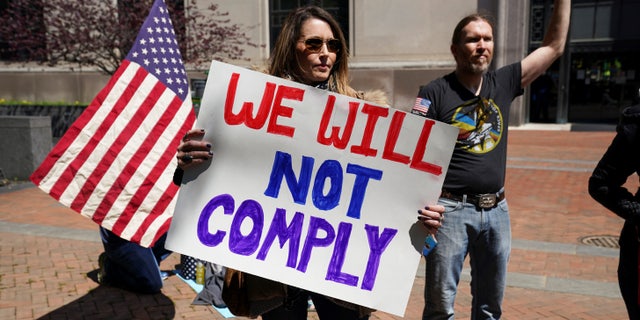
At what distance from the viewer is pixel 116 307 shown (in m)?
4.12

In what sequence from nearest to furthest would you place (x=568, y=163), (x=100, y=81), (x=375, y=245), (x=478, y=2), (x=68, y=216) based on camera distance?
(x=375, y=245)
(x=68, y=216)
(x=568, y=163)
(x=478, y=2)
(x=100, y=81)

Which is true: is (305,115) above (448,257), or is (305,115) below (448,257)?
above

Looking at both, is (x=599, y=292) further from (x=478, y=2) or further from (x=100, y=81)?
(x=100, y=81)

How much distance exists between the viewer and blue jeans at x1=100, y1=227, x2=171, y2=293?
4281mm

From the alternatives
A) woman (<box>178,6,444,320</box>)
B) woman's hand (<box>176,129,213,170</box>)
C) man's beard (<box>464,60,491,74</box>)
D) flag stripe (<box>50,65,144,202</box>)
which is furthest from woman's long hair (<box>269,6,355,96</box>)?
flag stripe (<box>50,65,144,202</box>)

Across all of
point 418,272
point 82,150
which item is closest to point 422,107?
point 82,150

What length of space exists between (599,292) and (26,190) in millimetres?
8184

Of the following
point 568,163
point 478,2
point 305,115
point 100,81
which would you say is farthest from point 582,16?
point 305,115

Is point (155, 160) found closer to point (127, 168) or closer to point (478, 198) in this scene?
point (127, 168)

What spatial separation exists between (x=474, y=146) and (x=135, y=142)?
2.46 meters

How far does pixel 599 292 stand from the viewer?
4.42 m

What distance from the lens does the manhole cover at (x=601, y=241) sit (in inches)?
226

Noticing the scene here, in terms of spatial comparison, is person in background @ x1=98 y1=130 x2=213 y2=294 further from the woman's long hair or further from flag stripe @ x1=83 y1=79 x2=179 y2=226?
the woman's long hair

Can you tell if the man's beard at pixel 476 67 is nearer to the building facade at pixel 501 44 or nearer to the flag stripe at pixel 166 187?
the flag stripe at pixel 166 187
